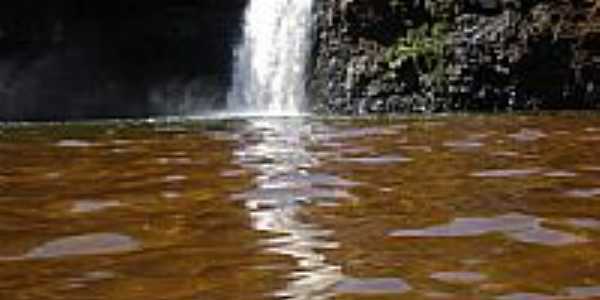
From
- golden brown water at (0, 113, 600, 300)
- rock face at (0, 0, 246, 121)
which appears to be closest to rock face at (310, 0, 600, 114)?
rock face at (0, 0, 246, 121)

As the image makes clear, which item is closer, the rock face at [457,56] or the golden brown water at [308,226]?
the golden brown water at [308,226]

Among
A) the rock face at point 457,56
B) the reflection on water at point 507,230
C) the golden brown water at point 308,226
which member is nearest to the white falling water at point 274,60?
the rock face at point 457,56

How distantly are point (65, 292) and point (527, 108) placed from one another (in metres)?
15.9

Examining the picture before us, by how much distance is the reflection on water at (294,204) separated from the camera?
2963mm

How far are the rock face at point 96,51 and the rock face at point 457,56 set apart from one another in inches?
211

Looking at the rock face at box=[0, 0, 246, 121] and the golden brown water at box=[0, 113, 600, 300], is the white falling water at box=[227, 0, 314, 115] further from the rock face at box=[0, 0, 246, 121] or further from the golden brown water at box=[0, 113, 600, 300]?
the golden brown water at box=[0, 113, 600, 300]

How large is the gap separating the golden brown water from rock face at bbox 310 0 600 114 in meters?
11.7

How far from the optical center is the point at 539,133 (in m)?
9.09

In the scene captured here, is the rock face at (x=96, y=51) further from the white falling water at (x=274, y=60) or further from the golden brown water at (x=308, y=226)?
the golden brown water at (x=308, y=226)

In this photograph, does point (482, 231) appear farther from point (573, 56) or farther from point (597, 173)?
point (573, 56)

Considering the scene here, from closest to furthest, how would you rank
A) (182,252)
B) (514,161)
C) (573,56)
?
(182,252)
(514,161)
(573,56)

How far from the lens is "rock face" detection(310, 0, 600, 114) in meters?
18.1

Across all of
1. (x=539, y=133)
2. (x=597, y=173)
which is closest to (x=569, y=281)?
(x=597, y=173)

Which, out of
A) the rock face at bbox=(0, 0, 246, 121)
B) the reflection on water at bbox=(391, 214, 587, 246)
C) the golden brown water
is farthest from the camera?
the rock face at bbox=(0, 0, 246, 121)
